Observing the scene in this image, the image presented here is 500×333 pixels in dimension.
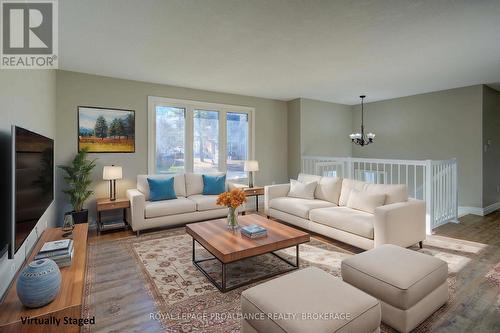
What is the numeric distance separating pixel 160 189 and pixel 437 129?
5.80m

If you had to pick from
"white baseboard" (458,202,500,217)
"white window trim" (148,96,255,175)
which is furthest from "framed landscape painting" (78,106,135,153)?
"white baseboard" (458,202,500,217)

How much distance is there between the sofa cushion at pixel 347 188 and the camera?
12.4 feet

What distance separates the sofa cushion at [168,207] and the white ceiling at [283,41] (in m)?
2.06

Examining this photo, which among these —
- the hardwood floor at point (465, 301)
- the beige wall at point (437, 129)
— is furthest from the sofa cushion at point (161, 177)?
the beige wall at point (437, 129)

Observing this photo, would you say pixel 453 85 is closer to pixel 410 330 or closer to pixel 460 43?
pixel 460 43

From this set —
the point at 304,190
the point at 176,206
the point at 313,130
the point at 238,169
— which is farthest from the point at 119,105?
the point at 313,130

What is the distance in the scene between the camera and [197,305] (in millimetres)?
2127

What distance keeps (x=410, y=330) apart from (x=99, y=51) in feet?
13.8

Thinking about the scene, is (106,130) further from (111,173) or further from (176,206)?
(176,206)

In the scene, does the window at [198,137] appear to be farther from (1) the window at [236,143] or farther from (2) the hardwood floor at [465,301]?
(2) the hardwood floor at [465,301]

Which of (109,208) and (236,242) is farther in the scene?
(109,208)

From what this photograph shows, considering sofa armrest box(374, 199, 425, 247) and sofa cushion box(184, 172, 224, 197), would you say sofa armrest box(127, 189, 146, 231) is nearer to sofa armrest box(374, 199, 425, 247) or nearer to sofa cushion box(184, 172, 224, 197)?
sofa cushion box(184, 172, 224, 197)

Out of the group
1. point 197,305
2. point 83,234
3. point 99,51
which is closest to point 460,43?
point 197,305

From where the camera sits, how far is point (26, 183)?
5.04 feet
